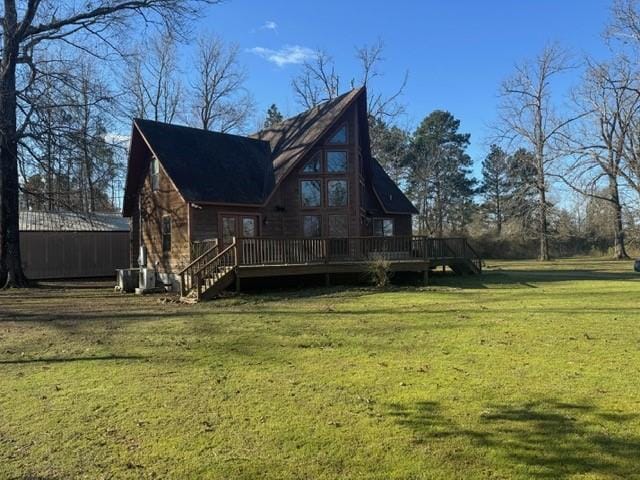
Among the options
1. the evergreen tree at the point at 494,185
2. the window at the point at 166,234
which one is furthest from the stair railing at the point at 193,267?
the evergreen tree at the point at 494,185

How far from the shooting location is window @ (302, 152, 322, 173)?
71.8 feet

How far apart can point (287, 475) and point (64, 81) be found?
19261mm

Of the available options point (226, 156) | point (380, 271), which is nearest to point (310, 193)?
point (226, 156)

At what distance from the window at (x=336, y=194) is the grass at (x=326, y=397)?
427 inches

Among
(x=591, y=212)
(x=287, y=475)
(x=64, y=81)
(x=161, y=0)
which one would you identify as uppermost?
(x=161, y=0)

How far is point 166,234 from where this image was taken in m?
21.0

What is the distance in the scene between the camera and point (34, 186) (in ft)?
76.8

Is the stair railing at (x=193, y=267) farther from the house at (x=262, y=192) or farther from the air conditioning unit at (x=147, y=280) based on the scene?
the air conditioning unit at (x=147, y=280)

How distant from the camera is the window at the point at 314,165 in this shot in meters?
21.9

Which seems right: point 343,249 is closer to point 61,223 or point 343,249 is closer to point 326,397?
point 326,397

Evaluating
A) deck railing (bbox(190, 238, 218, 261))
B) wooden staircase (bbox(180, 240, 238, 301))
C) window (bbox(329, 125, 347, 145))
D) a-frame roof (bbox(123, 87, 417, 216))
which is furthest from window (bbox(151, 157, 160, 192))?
window (bbox(329, 125, 347, 145))

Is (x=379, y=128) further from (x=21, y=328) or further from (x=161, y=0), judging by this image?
(x=21, y=328)

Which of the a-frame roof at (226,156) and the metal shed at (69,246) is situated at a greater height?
the a-frame roof at (226,156)

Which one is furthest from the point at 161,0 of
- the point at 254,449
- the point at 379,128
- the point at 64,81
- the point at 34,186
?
the point at 379,128
